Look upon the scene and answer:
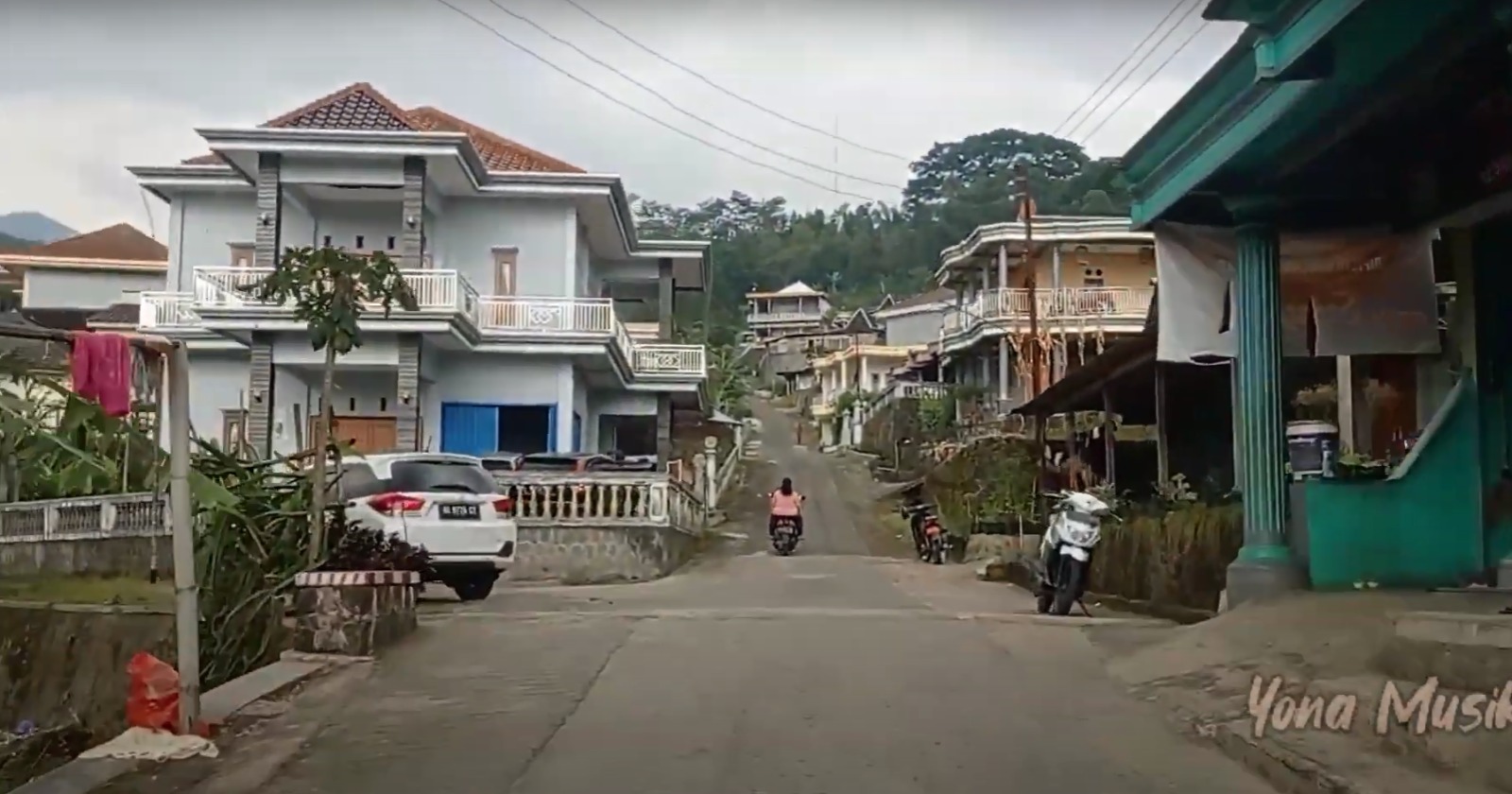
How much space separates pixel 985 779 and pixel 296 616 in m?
5.74

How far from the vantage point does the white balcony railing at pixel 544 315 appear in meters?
30.1

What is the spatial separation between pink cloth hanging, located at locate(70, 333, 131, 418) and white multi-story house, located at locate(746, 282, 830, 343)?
286 ft

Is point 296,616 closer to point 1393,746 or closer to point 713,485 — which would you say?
point 1393,746

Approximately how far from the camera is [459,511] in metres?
15.5

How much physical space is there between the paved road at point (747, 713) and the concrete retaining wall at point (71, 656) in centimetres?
275

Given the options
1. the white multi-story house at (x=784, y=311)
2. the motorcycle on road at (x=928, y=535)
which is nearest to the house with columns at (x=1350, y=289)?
the motorcycle on road at (x=928, y=535)

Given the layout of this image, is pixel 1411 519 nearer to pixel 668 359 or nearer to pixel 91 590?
pixel 91 590

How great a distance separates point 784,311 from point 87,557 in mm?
79339

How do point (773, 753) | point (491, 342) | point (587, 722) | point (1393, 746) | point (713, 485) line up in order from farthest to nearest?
point (713, 485)
point (491, 342)
point (587, 722)
point (773, 753)
point (1393, 746)

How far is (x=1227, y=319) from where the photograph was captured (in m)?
12.6

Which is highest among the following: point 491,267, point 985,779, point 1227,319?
point 491,267

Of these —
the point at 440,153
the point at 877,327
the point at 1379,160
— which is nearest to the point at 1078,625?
the point at 1379,160

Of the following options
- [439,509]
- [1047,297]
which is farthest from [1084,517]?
[1047,297]

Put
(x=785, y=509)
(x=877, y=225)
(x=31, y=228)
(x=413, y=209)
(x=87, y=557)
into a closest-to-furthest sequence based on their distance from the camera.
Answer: (x=87, y=557) → (x=413, y=209) → (x=785, y=509) → (x=31, y=228) → (x=877, y=225)
